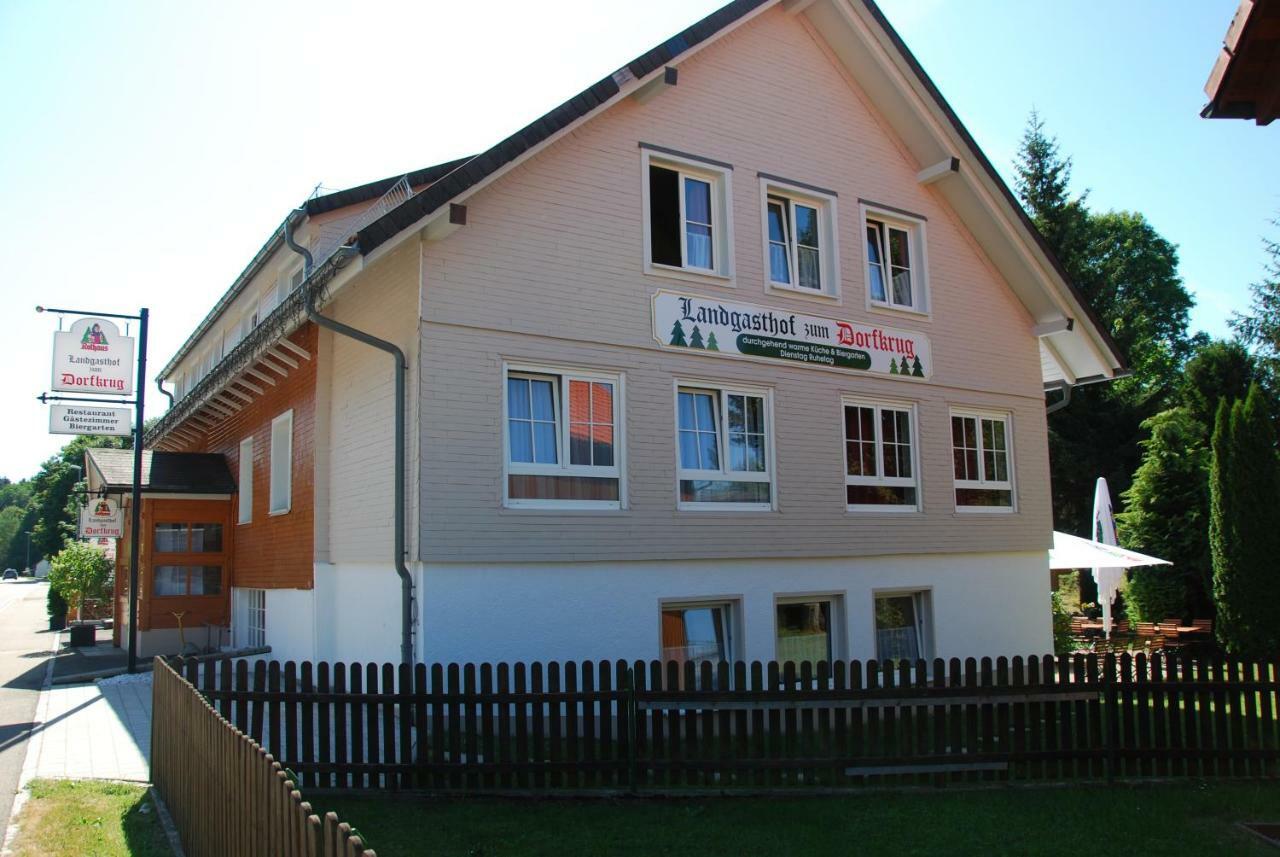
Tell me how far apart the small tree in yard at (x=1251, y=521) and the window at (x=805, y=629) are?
9576 millimetres

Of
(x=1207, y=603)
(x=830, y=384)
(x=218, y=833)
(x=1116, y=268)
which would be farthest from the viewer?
(x=1116, y=268)

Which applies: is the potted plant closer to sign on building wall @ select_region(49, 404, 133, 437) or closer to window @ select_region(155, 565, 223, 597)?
window @ select_region(155, 565, 223, 597)

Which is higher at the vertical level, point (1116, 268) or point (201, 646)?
point (1116, 268)

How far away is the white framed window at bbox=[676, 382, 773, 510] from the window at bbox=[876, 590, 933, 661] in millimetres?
2852

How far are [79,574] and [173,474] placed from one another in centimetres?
1086

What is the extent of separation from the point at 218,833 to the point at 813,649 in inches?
367

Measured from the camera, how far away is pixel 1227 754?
10.2 m

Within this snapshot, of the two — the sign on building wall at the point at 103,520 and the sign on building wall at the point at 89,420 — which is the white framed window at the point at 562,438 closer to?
the sign on building wall at the point at 89,420

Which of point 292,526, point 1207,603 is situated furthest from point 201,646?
point 1207,603

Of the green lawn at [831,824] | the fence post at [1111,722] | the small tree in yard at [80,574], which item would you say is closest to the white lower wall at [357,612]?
the green lawn at [831,824]

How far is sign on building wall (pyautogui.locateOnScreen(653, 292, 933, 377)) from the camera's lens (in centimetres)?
1298

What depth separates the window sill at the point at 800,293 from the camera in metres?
14.0

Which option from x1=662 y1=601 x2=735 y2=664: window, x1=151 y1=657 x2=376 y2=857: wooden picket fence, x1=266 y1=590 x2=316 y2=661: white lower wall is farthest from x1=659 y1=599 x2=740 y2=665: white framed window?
x1=151 y1=657 x2=376 y2=857: wooden picket fence

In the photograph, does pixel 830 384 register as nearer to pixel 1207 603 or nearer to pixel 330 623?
pixel 330 623
